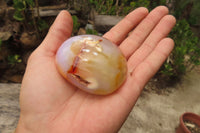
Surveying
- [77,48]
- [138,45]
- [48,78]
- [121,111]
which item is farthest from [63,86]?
[138,45]

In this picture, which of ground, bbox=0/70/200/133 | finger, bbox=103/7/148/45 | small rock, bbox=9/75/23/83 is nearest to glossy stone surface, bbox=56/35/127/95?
finger, bbox=103/7/148/45

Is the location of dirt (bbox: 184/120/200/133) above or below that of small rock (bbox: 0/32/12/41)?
below

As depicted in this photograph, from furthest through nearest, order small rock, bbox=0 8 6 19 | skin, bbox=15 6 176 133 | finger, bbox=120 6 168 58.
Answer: small rock, bbox=0 8 6 19 → finger, bbox=120 6 168 58 → skin, bbox=15 6 176 133

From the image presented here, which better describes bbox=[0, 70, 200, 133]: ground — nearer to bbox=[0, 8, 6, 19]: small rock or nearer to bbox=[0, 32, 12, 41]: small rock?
bbox=[0, 32, 12, 41]: small rock

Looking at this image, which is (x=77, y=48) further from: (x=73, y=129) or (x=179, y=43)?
(x=179, y=43)

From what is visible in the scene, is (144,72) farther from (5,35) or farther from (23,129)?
(5,35)

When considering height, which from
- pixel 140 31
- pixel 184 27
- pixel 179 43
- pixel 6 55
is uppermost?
pixel 140 31

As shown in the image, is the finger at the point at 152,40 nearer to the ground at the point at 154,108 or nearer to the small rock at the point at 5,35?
the ground at the point at 154,108
